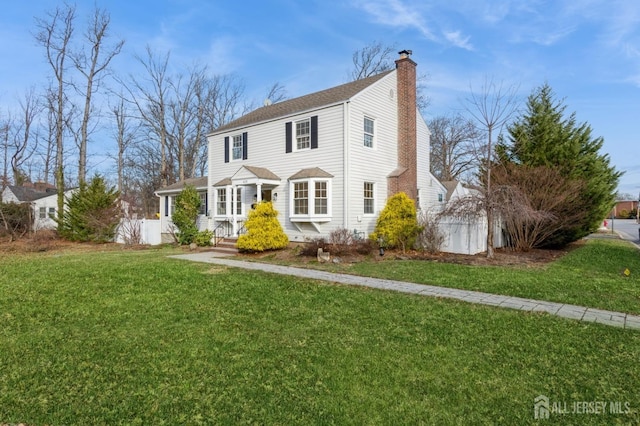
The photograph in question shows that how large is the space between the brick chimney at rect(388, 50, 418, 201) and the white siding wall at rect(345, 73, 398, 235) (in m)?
0.31

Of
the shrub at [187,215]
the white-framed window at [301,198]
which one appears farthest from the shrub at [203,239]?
the white-framed window at [301,198]

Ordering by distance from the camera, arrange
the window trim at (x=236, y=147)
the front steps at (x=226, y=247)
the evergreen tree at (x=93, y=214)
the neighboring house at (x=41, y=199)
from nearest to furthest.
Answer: the front steps at (x=226, y=247) < the window trim at (x=236, y=147) < the evergreen tree at (x=93, y=214) < the neighboring house at (x=41, y=199)

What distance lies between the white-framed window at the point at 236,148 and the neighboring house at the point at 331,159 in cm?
5

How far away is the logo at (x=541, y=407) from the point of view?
275 centimetres

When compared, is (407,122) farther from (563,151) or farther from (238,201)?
(238,201)

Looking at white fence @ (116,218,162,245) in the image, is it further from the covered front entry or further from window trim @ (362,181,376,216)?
window trim @ (362,181,376,216)

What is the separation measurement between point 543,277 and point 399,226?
199 inches

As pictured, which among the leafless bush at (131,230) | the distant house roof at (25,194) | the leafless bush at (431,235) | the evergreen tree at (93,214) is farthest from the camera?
the distant house roof at (25,194)

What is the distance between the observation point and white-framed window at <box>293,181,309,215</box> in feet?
45.6

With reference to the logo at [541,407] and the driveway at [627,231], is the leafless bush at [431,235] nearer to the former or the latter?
the logo at [541,407]

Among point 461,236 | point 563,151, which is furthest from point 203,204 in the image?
point 563,151

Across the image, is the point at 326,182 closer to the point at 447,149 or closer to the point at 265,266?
the point at 265,266

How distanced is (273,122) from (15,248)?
1316 centimetres

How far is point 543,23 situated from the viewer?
11.0 metres
